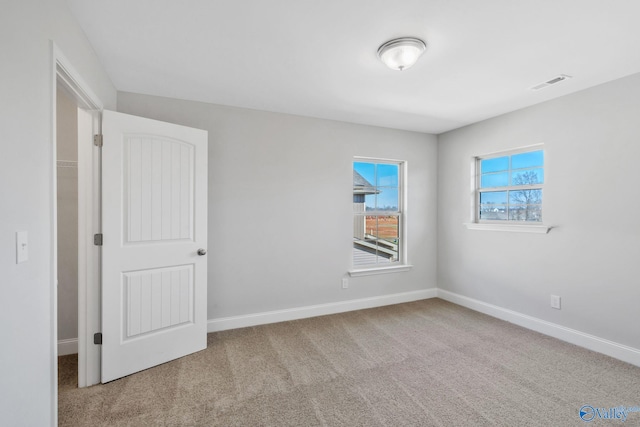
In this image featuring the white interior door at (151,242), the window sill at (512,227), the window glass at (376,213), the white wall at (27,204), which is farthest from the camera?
the window glass at (376,213)

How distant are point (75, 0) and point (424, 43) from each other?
6.75ft

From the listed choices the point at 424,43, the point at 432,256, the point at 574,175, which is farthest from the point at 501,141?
the point at 424,43

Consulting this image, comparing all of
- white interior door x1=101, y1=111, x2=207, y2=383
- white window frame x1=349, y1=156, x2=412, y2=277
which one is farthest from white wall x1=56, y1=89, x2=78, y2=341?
white window frame x1=349, y1=156, x2=412, y2=277

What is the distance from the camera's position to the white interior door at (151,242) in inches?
87.8

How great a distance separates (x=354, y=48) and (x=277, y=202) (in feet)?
6.01

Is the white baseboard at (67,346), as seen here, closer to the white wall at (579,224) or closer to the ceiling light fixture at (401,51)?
the ceiling light fixture at (401,51)

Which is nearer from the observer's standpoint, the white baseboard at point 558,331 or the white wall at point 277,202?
the white baseboard at point 558,331

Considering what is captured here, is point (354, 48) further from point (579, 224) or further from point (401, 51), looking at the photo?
point (579, 224)

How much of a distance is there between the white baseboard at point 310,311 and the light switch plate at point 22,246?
2.14 m

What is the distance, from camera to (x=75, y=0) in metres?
1.58

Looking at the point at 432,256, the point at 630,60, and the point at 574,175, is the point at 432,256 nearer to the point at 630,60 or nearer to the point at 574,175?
the point at 574,175

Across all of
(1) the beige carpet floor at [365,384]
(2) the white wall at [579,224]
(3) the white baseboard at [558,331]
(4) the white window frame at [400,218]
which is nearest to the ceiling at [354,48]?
(2) the white wall at [579,224]

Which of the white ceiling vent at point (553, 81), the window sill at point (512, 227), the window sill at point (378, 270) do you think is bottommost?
the window sill at point (378, 270)

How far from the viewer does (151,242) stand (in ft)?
7.95
